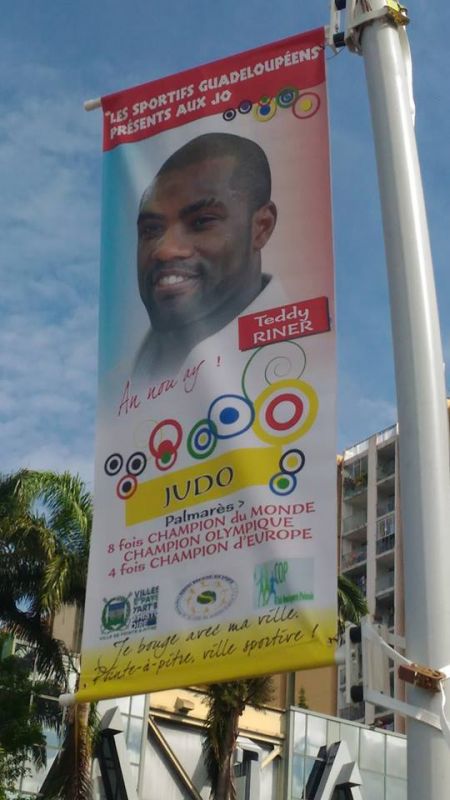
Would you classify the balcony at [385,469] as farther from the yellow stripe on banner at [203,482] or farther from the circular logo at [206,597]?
the circular logo at [206,597]

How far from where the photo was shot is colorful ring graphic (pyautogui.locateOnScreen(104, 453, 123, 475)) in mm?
11625

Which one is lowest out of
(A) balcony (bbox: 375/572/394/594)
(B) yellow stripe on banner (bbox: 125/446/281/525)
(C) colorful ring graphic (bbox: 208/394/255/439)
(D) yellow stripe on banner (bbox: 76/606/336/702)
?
(D) yellow stripe on banner (bbox: 76/606/336/702)

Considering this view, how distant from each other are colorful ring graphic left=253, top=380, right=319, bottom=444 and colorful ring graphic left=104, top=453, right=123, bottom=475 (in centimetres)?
131

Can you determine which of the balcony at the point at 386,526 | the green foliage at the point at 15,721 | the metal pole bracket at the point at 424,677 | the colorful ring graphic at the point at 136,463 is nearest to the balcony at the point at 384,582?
the balcony at the point at 386,526

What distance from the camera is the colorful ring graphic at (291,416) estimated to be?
425 inches

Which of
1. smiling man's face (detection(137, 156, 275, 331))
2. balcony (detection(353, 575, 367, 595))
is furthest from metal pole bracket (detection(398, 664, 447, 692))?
balcony (detection(353, 575, 367, 595))

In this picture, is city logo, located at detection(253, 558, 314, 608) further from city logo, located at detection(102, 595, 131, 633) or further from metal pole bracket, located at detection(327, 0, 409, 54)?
metal pole bracket, located at detection(327, 0, 409, 54)

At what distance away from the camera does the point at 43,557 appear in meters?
31.6

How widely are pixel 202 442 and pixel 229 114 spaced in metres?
3.22

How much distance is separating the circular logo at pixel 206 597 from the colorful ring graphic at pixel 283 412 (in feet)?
3.82

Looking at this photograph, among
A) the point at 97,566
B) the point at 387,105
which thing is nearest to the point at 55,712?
the point at 97,566

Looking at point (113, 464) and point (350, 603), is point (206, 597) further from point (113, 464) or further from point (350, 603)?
point (350, 603)

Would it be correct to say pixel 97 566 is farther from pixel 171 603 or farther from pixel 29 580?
pixel 29 580

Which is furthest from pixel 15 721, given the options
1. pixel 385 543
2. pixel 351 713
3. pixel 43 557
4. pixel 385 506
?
pixel 385 506
